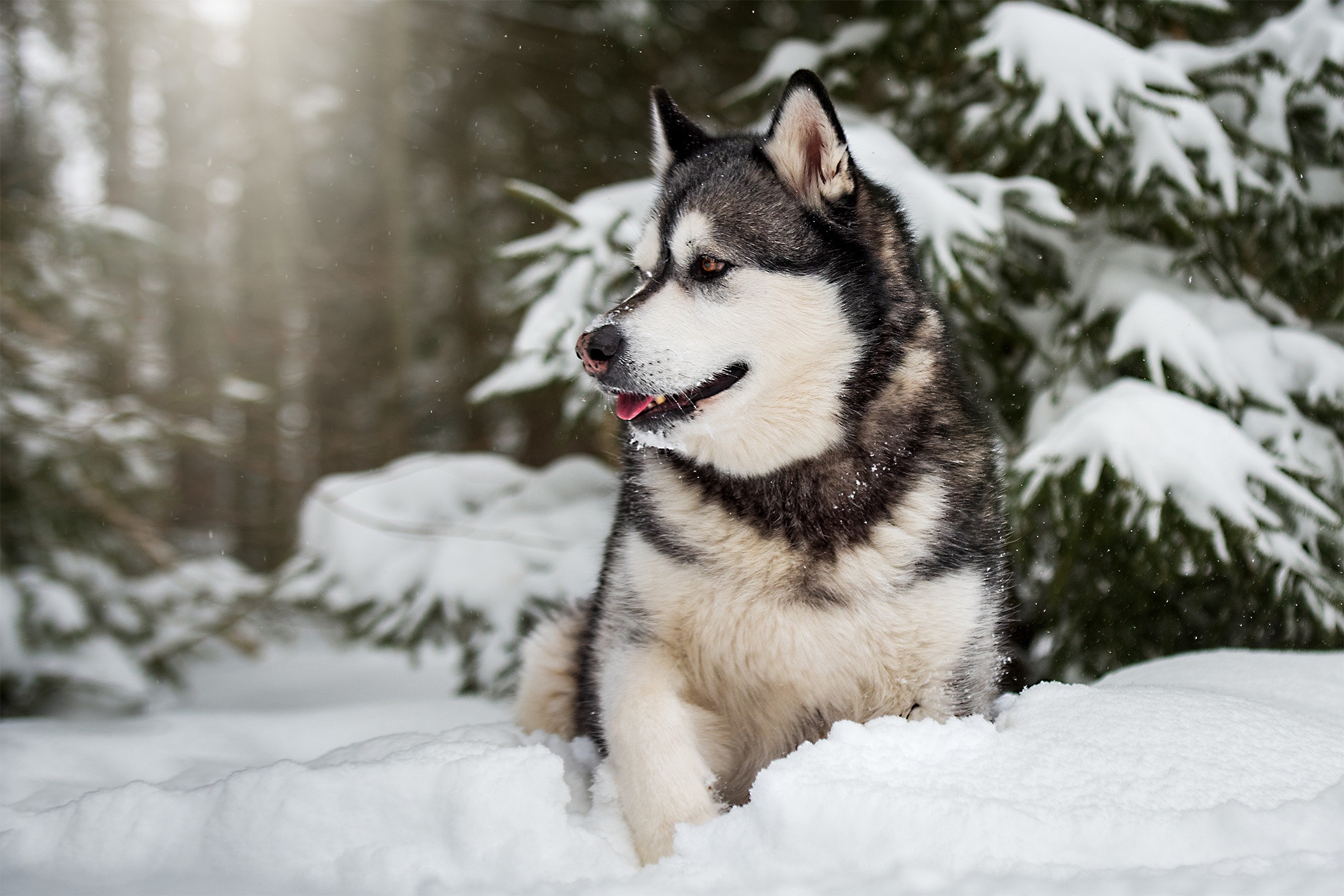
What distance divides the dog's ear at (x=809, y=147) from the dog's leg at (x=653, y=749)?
1.42 metres

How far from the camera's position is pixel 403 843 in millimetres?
1878

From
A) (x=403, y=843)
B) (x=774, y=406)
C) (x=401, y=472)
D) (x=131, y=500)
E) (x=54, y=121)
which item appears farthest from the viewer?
(x=54, y=121)

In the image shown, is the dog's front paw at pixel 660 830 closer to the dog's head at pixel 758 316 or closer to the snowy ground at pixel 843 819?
the snowy ground at pixel 843 819

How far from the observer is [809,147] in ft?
8.67

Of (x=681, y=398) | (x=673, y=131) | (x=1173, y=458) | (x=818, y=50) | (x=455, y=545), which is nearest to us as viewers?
(x=681, y=398)

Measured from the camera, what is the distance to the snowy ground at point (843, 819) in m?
1.64

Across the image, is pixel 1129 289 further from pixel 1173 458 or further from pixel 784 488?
pixel 784 488

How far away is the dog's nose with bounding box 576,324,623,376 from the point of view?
240 centimetres

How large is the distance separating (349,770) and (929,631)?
1.47 m

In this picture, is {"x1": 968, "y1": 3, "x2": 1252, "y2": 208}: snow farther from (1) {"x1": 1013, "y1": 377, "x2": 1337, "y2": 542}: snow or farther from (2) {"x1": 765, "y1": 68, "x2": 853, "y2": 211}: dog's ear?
(2) {"x1": 765, "y1": 68, "x2": 853, "y2": 211}: dog's ear

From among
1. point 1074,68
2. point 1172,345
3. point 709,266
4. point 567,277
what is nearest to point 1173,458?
point 1172,345

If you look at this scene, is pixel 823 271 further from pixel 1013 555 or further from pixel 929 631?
pixel 1013 555

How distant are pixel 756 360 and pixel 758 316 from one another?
0.13 meters

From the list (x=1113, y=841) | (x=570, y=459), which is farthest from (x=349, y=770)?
(x=570, y=459)
